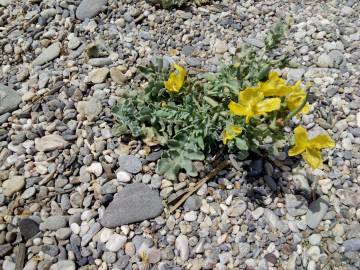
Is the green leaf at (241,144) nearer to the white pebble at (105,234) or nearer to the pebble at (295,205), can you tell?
the pebble at (295,205)

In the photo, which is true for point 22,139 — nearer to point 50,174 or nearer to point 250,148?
point 50,174

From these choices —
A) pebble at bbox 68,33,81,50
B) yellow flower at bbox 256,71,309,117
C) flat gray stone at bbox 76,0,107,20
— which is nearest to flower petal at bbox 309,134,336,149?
yellow flower at bbox 256,71,309,117

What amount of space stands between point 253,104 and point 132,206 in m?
0.81

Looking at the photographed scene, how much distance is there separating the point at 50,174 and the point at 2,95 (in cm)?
68

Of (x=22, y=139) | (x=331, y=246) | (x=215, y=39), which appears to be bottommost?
(x=331, y=246)

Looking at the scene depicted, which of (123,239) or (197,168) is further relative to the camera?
(197,168)

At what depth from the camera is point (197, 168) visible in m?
2.55

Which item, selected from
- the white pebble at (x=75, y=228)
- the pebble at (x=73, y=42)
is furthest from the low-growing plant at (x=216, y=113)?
the pebble at (x=73, y=42)

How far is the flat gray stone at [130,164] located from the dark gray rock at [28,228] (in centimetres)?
54

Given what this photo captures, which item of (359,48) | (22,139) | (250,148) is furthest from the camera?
(359,48)

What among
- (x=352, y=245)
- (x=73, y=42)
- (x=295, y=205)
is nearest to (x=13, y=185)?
(x=73, y=42)

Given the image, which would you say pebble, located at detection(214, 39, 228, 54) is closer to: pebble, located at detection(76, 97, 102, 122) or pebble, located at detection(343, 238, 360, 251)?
pebble, located at detection(76, 97, 102, 122)

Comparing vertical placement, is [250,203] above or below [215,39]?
below

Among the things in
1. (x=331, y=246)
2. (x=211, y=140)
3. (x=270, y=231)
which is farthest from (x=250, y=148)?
(x=331, y=246)
